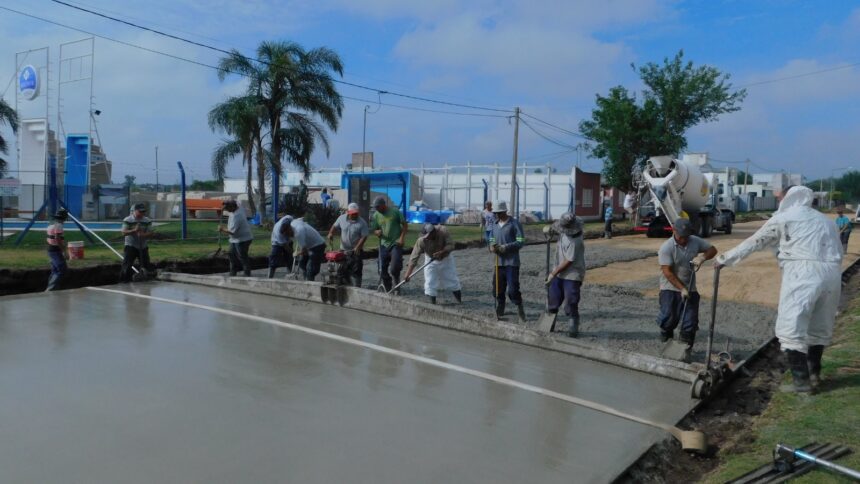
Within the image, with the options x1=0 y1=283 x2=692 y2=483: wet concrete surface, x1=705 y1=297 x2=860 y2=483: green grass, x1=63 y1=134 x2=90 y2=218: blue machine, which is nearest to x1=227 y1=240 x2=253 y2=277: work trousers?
x1=0 y1=283 x2=692 y2=483: wet concrete surface

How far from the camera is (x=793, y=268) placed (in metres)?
5.62

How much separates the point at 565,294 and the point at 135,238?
8.04 m

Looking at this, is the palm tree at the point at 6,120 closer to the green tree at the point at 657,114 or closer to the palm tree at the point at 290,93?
the palm tree at the point at 290,93

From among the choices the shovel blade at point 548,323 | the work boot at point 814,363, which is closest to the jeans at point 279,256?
the shovel blade at point 548,323

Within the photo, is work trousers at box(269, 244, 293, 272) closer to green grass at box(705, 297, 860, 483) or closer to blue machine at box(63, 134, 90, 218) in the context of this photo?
green grass at box(705, 297, 860, 483)

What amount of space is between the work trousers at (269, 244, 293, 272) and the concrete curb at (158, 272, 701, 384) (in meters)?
0.93

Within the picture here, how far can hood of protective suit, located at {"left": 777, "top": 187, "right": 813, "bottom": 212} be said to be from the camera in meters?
5.83

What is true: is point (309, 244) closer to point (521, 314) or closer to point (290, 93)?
point (521, 314)

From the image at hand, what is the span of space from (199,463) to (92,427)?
1072mm

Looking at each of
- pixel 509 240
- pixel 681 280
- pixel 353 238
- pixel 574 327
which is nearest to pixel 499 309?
pixel 509 240

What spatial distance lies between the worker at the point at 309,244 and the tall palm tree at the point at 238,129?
1415 centimetres

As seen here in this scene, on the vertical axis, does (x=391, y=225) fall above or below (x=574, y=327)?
above

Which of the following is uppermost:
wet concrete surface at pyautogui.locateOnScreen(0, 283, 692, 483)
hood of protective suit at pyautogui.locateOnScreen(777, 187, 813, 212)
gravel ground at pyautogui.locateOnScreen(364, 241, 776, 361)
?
hood of protective suit at pyautogui.locateOnScreen(777, 187, 813, 212)

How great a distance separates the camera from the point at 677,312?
6.94 metres
